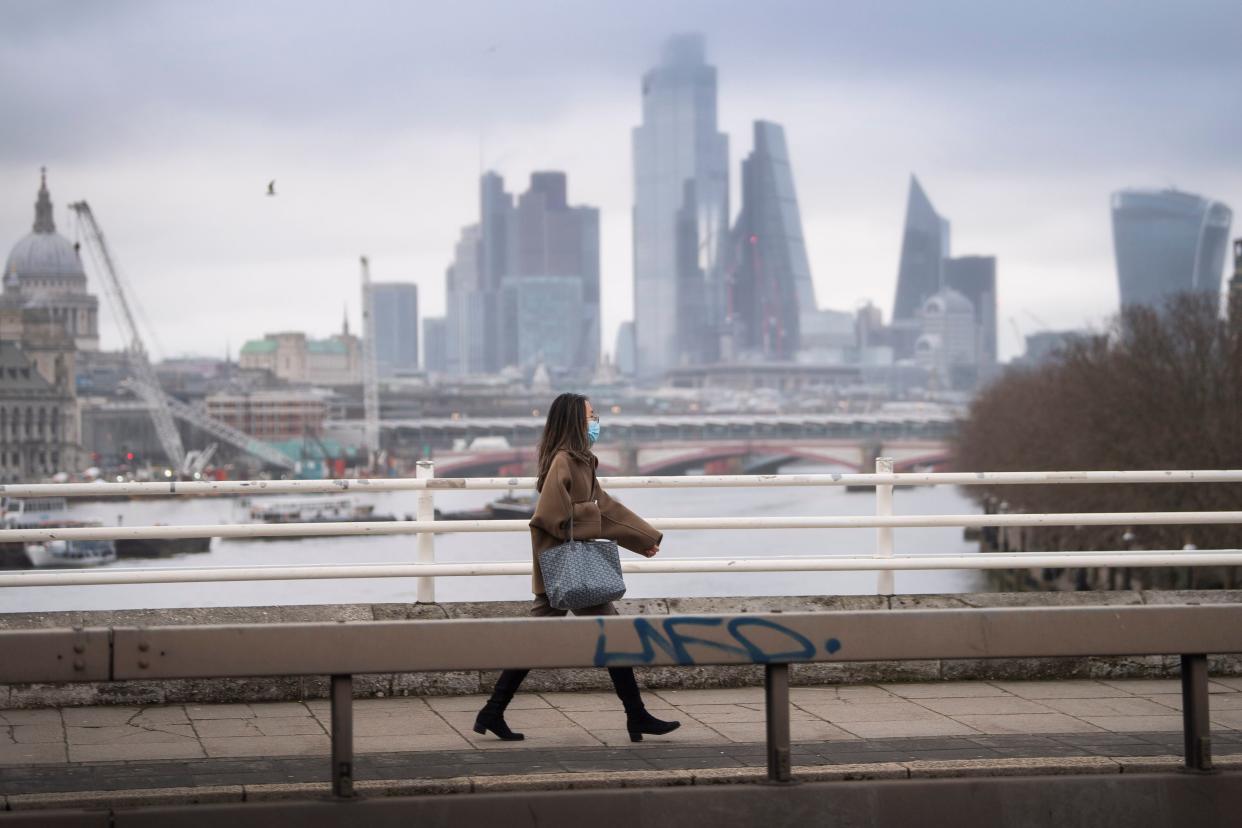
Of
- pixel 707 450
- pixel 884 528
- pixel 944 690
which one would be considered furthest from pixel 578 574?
pixel 707 450

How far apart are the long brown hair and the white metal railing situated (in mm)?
1018

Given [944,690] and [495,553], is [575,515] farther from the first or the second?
[495,553]

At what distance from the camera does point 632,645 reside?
5754 millimetres

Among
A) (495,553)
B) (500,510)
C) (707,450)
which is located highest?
(707,450)

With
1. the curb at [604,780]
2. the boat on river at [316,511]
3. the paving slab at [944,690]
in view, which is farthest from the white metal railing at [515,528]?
the boat on river at [316,511]

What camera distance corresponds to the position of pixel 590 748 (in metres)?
6.95

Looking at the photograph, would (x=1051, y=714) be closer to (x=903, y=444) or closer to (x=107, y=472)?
(x=903, y=444)

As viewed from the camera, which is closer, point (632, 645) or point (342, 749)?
point (342, 749)

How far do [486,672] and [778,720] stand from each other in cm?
264

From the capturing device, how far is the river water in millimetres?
35719

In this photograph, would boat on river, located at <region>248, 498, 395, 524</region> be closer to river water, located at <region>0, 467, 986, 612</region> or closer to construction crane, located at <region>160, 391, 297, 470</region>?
river water, located at <region>0, 467, 986, 612</region>

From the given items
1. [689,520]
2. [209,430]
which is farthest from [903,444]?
[689,520]

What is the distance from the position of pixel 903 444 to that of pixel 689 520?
13138 cm

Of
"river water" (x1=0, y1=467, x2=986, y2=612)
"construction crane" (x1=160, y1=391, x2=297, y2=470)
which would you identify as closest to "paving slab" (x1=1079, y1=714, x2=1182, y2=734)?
"river water" (x1=0, y1=467, x2=986, y2=612)
